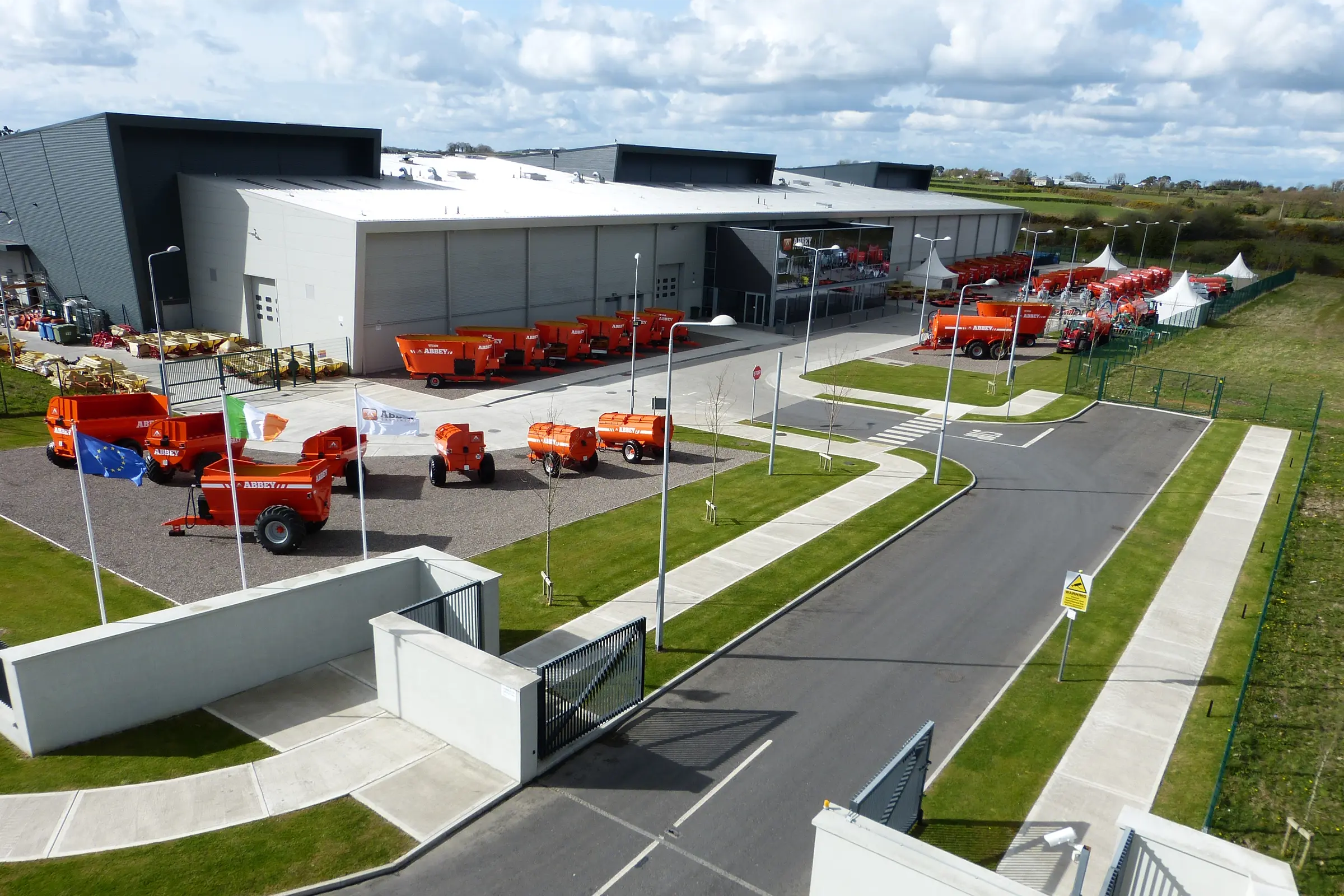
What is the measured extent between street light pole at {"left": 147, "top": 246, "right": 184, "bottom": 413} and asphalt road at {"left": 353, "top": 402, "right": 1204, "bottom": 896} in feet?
47.1

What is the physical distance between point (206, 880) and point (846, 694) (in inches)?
420

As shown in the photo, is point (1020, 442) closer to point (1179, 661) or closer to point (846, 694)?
point (1179, 661)

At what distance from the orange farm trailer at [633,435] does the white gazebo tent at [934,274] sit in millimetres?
35222

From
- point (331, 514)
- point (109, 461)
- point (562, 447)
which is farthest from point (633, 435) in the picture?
point (109, 461)

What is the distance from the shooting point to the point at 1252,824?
1334 centimetres

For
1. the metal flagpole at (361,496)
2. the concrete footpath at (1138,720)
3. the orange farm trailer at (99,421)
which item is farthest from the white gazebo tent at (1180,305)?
the orange farm trailer at (99,421)

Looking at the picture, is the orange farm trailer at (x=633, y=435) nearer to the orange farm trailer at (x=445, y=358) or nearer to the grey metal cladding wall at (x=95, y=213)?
the orange farm trailer at (x=445, y=358)

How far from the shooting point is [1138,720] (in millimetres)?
16172

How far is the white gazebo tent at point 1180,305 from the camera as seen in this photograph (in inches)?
2530

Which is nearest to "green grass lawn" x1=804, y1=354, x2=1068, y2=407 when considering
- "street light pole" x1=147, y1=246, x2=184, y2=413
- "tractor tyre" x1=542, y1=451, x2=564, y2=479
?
"tractor tyre" x1=542, y1=451, x2=564, y2=479

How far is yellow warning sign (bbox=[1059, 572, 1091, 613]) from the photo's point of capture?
17.0 meters

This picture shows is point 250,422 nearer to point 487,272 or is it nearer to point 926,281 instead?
point 487,272

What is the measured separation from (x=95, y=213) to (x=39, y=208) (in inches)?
258

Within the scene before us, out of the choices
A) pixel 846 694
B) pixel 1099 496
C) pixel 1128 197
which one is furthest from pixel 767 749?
pixel 1128 197
